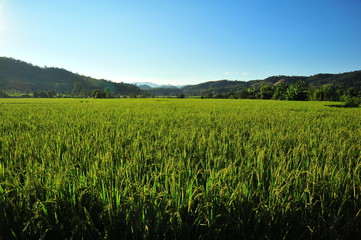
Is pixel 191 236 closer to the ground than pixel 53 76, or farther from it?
closer to the ground

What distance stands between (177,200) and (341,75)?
259 metres

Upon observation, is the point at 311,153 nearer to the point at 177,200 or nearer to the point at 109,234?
the point at 177,200

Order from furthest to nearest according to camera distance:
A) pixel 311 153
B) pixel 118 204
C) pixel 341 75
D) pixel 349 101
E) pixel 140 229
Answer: pixel 341 75, pixel 349 101, pixel 311 153, pixel 118 204, pixel 140 229

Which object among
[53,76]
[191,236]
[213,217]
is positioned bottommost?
[191,236]

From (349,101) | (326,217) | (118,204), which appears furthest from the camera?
(349,101)

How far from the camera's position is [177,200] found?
1191 millimetres

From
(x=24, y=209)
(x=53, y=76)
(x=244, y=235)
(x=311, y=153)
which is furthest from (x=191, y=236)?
(x=53, y=76)

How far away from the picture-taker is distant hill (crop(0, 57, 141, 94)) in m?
135

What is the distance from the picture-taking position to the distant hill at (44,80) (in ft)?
441

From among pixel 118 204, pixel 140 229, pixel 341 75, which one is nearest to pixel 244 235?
pixel 140 229

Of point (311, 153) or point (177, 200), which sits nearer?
point (177, 200)

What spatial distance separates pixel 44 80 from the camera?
164750 mm

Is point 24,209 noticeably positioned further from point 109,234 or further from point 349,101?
point 349,101

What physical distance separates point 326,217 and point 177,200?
1.10 meters
